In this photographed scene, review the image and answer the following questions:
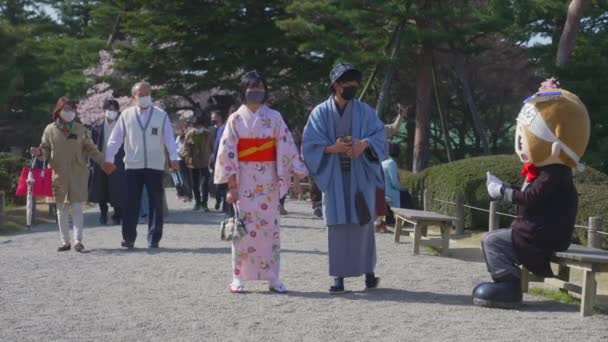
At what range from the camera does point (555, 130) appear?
7055 millimetres

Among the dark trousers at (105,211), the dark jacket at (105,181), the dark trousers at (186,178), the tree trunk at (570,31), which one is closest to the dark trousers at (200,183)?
the dark trousers at (186,178)

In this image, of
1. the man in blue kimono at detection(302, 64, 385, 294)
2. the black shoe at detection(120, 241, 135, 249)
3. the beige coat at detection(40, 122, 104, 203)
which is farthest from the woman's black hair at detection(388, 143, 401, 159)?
the man in blue kimono at detection(302, 64, 385, 294)

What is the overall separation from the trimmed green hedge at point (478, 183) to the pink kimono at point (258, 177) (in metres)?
5.12

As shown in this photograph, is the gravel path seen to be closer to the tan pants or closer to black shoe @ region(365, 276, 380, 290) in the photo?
black shoe @ region(365, 276, 380, 290)

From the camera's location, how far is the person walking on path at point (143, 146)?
1088 cm

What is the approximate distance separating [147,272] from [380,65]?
41.1 feet

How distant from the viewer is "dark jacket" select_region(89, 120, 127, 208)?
47.1ft

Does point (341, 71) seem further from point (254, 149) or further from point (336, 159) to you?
point (254, 149)

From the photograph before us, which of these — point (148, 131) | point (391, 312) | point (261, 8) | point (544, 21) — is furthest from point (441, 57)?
point (391, 312)

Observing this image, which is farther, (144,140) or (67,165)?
(67,165)

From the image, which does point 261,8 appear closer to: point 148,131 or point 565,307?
point 148,131

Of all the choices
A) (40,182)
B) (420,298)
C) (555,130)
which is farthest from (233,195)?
(40,182)

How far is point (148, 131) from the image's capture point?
10953 mm

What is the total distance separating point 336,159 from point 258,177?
2.28 ft
